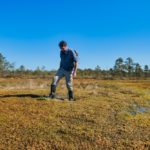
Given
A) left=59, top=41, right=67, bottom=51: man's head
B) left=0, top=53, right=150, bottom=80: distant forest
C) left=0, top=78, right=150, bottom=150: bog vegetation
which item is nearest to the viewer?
left=0, top=78, right=150, bottom=150: bog vegetation

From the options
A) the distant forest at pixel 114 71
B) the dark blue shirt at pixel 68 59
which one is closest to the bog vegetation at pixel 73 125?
the dark blue shirt at pixel 68 59

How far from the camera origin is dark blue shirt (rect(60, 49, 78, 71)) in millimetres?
9055

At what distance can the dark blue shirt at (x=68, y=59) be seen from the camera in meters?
9.05

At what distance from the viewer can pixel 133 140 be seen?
5.15 meters

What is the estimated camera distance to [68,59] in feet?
30.0

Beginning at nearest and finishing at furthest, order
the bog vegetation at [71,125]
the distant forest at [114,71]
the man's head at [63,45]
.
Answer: the bog vegetation at [71,125] → the man's head at [63,45] → the distant forest at [114,71]

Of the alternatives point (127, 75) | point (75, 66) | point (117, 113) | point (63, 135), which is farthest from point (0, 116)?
point (127, 75)

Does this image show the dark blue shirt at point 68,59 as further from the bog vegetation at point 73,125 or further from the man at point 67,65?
the bog vegetation at point 73,125

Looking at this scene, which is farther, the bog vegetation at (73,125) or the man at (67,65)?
the man at (67,65)

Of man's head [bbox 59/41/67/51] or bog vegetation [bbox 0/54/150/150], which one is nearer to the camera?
bog vegetation [bbox 0/54/150/150]

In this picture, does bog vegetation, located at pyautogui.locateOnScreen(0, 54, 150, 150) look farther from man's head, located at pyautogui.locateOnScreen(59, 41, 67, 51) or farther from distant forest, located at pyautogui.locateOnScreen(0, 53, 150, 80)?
distant forest, located at pyautogui.locateOnScreen(0, 53, 150, 80)

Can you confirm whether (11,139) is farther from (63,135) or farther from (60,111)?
(60,111)

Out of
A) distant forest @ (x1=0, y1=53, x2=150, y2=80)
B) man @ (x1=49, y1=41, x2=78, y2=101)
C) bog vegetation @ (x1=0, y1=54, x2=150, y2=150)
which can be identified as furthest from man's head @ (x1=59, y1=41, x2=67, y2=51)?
distant forest @ (x1=0, y1=53, x2=150, y2=80)

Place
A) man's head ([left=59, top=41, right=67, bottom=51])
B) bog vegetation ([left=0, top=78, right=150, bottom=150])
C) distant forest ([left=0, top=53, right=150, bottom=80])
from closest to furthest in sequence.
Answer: bog vegetation ([left=0, top=78, right=150, bottom=150]) < man's head ([left=59, top=41, right=67, bottom=51]) < distant forest ([left=0, top=53, right=150, bottom=80])
